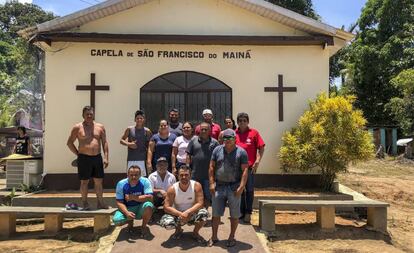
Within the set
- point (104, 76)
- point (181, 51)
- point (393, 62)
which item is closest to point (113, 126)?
point (104, 76)

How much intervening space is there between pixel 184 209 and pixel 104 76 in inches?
184

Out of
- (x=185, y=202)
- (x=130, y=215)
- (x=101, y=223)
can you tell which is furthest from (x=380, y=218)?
(x=101, y=223)

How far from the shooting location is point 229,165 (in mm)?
6203

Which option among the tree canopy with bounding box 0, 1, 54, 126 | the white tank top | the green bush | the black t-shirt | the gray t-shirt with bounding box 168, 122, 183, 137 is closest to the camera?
the white tank top

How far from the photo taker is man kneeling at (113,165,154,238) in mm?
6539

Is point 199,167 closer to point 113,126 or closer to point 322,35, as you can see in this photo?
point 113,126

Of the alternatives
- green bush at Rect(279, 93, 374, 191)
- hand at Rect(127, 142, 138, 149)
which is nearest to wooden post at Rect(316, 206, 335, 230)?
green bush at Rect(279, 93, 374, 191)

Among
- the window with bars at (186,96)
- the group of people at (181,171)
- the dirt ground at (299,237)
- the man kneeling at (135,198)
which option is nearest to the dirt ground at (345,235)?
the dirt ground at (299,237)

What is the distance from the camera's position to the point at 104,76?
991cm

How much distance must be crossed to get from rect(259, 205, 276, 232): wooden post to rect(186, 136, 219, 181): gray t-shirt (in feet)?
3.93

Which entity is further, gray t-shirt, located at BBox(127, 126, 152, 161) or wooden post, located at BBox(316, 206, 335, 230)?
gray t-shirt, located at BBox(127, 126, 152, 161)

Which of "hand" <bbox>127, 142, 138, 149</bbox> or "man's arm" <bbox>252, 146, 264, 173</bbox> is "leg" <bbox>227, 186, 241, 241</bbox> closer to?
"man's arm" <bbox>252, 146, 264, 173</bbox>

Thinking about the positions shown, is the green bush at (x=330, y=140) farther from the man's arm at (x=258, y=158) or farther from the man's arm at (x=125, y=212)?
the man's arm at (x=125, y=212)

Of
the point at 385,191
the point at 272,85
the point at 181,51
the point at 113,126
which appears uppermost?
the point at 181,51
